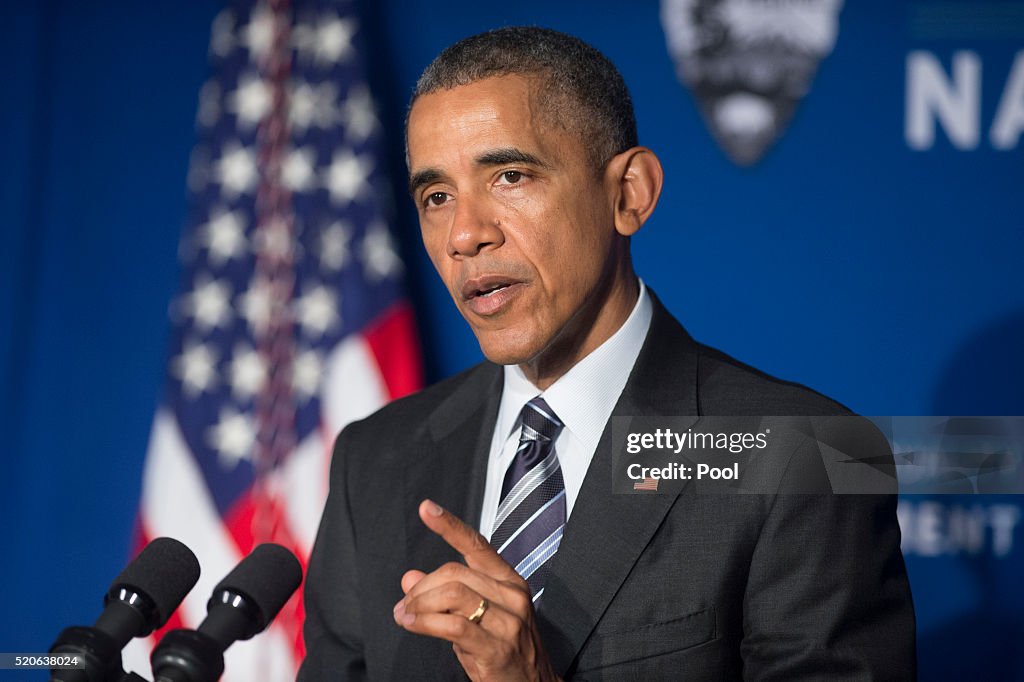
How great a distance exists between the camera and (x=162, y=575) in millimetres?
1089

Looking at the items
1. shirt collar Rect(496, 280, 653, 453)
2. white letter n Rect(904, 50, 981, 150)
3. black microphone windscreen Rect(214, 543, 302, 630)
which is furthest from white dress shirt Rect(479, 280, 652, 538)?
white letter n Rect(904, 50, 981, 150)

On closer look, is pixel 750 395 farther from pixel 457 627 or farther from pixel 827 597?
pixel 457 627

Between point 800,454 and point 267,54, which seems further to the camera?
point 267,54

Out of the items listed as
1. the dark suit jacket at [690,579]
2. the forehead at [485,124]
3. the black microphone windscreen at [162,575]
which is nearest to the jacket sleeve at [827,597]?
the dark suit jacket at [690,579]

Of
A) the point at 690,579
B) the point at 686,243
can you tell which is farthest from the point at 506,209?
the point at 686,243

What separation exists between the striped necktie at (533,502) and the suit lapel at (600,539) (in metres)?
0.04

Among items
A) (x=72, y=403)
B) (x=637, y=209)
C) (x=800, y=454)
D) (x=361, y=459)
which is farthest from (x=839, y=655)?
(x=72, y=403)

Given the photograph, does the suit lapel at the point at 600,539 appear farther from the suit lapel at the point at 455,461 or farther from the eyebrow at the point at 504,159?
the eyebrow at the point at 504,159

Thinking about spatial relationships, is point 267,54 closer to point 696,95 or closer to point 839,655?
point 696,95

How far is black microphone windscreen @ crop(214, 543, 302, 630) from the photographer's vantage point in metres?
1.09

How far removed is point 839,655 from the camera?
1346 millimetres

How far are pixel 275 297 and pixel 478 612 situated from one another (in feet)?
5.75

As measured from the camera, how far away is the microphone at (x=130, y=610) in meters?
0.99

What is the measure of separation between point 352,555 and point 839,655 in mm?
744
